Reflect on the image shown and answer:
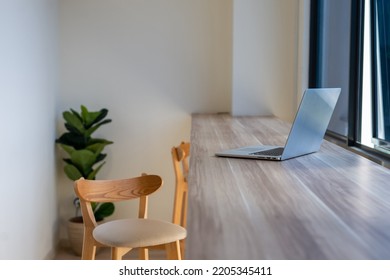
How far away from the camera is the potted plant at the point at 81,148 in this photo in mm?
5145

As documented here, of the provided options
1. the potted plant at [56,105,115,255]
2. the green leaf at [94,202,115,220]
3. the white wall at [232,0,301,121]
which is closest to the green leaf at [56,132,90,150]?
the potted plant at [56,105,115,255]

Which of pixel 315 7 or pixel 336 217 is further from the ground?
pixel 315 7

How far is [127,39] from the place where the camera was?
5453 mm

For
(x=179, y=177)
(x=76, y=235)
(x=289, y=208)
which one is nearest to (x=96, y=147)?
(x=76, y=235)

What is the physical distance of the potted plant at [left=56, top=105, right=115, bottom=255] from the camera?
5.14 m

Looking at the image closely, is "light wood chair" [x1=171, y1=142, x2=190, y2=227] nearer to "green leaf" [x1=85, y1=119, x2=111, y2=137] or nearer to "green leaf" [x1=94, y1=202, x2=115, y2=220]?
"green leaf" [x1=94, y1=202, x2=115, y2=220]

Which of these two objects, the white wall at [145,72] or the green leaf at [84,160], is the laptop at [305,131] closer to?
the green leaf at [84,160]

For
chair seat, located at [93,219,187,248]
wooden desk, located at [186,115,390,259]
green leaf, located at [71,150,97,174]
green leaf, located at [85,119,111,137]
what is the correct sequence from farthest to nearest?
1. green leaf, located at [85,119,111,137]
2. green leaf, located at [71,150,97,174]
3. chair seat, located at [93,219,187,248]
4. wooden desk, located at [186,115,390,259]

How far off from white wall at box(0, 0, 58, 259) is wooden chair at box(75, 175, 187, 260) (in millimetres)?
1264

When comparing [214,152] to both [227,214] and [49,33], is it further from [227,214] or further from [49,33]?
[49,33]

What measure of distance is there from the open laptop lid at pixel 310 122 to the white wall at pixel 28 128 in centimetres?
183
